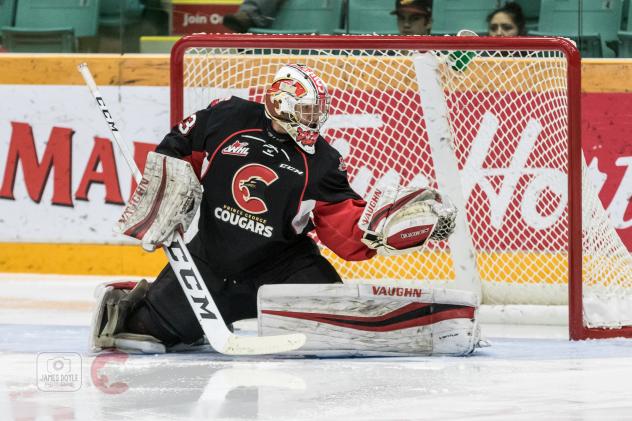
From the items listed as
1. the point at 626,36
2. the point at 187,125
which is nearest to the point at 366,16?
the point at 626,36

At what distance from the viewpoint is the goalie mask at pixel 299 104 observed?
14.3ft

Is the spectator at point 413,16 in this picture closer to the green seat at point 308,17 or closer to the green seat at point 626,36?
the green seat at point 308,17

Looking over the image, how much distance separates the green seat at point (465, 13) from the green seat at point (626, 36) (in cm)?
62

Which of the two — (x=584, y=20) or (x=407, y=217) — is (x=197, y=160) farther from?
(x=584, y=20)

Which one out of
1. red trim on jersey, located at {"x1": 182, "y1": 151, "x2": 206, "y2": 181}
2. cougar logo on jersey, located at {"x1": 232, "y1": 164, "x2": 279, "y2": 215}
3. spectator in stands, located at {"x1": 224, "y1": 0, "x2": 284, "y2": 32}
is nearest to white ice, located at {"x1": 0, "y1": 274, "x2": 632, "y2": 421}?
cougar logo on jersey, located at {"x1": 232, "y1": 164, "x2": 279, "y2": 215}

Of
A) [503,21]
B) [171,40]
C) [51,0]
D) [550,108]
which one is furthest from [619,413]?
[51,0]

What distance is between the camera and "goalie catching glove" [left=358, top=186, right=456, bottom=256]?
4199 mm

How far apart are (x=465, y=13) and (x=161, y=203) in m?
2.47

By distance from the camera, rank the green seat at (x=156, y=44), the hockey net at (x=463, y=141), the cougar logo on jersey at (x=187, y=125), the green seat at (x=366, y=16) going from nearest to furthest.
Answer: the cougar logo on jersey at (x=187, y=125), the hockey net at (x=463, y=141), the green seat at (x=366, y=16), the green seat at (x=156, y=44)

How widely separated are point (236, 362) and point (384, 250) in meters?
0.61

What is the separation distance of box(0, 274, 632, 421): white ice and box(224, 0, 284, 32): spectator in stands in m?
2.18

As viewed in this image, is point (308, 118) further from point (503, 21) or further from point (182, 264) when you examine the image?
point (503, 21)

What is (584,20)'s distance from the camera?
629 cm

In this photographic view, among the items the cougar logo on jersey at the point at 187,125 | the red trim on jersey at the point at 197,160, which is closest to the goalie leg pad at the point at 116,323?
the red trim on jersey at the point at 197,160
